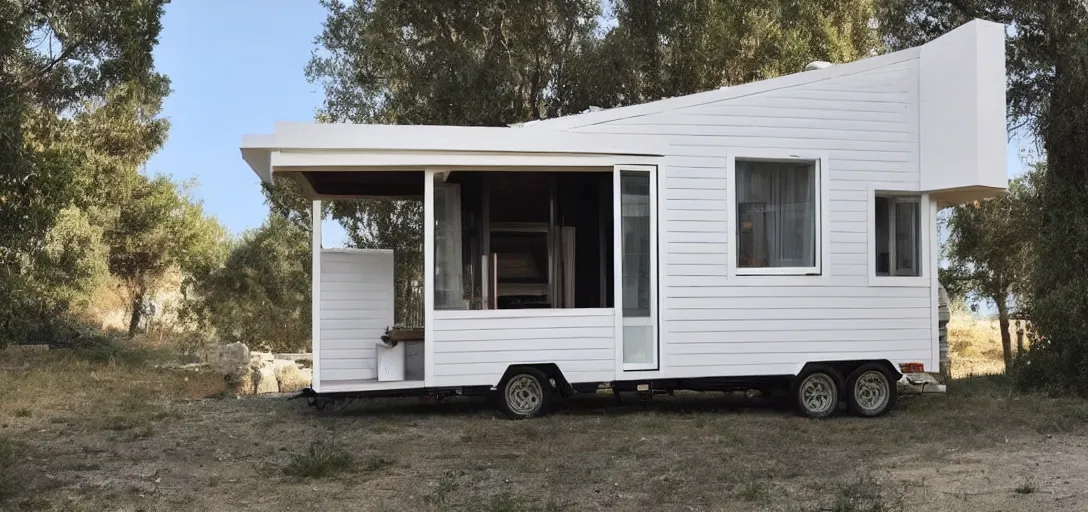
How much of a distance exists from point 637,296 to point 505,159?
5.78 ft

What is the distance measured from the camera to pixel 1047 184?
37.8 feet

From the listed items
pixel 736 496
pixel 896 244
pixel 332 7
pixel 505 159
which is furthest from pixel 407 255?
pixel 736 496

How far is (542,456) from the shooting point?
21.6 ft

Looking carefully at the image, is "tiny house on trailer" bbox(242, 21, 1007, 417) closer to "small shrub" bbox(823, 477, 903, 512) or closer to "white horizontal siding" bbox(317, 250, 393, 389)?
"white horizontal siding" bbox(317, 250, 393, 389)

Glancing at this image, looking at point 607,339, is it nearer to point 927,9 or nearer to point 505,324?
point 505,324

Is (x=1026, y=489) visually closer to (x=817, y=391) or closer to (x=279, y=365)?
(x=817, y=391)

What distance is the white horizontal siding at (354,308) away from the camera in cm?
888

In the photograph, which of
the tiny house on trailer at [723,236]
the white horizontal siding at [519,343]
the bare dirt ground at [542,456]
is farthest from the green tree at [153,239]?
the white horizontal siding at [519,343]

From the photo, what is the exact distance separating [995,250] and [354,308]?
1265 centimetres

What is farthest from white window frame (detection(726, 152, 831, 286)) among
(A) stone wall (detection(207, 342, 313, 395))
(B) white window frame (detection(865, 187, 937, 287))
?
(A) stone wall (detection(207, 342, 313, 395))

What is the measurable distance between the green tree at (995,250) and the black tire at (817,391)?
8.32 m

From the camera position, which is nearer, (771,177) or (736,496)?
(736,496)

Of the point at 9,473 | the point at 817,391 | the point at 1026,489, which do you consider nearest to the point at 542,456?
the point at 1026,489

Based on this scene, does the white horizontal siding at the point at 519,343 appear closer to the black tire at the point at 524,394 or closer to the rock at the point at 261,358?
the black tire at the point at 524,394
